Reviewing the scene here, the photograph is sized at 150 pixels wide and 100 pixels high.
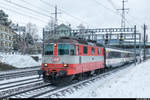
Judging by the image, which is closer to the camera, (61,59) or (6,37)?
(61,59)

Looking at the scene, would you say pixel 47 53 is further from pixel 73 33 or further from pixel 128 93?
pixel 73 33

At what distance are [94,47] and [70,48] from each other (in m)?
4.99

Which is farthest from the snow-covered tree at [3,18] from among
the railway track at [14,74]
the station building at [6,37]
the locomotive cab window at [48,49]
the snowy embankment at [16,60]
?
the locomotive cab window at [48,49]

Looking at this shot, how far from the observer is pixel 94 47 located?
19.2 m

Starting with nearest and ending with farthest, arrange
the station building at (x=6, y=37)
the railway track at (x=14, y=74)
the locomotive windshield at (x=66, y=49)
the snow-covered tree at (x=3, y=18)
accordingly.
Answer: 1. the locomotive windshield at (x=66, y=49)
2. the railway track at (x=14, y=74)
3. the station building at (x=6, y=37)
4. the snow-covered tree at (x=3, y=18)

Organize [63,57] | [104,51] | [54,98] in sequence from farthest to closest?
[104,51]
[63,57]
[54,98]

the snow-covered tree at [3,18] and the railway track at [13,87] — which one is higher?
the snow-covered tree at [3,18]

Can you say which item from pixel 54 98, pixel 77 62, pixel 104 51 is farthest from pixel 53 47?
pixel 104 51

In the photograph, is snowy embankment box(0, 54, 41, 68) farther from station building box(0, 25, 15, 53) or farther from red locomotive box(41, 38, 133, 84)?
red locomotive box(41, 38, 133, 84)

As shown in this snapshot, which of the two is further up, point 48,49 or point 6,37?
point 6,37

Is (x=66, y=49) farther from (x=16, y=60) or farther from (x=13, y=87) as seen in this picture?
(x=16, y=60)

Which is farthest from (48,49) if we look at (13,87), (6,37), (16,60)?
(6,37)

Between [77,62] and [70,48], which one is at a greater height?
[70,48]

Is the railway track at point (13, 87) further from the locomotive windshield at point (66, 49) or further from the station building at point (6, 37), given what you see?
the station building at point (6, 37)
